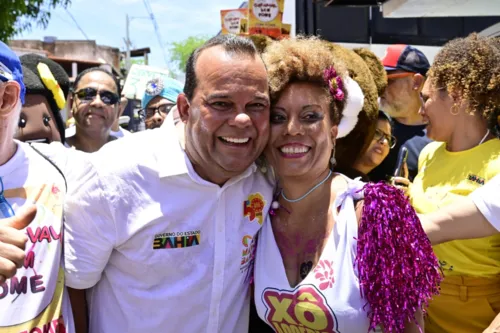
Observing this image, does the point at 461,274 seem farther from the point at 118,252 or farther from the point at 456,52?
the point at 118,252

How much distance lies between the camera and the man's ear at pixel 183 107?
2.25 metres

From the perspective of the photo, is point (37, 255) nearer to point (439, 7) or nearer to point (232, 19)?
point (439, 7)

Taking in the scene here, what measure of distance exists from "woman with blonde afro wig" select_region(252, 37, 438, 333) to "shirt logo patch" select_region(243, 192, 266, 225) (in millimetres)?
56

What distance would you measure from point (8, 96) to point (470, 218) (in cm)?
191

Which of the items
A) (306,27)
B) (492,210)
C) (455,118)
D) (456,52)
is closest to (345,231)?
(492,210)

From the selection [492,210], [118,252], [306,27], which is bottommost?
[118,252]

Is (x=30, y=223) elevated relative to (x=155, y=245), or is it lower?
elevated

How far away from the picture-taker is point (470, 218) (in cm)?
213

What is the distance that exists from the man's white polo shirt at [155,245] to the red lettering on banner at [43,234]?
0.72 feet

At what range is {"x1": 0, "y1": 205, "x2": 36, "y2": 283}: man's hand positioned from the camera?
4.44ft

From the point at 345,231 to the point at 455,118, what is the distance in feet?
2.96

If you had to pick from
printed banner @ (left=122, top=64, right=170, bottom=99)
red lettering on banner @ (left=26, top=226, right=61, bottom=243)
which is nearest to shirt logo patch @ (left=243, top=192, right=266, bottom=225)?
red lettering on banner @ (left=26, top=226, right=61, bottom=243)

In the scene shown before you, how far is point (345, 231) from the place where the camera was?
82.3 inches

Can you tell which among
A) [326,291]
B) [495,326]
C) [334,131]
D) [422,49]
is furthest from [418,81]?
[422,49]
